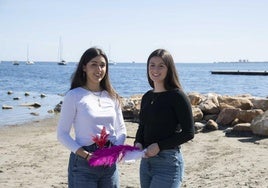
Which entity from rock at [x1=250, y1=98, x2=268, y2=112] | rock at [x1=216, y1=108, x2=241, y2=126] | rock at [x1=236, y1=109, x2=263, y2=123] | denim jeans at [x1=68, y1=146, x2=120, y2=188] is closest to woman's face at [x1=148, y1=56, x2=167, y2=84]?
denim jeans at [x1=68, y1=146, x2=120, y2=188]

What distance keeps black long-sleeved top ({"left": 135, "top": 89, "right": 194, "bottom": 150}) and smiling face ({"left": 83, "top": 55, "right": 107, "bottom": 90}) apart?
1.68 ft

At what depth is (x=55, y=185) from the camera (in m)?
7.32

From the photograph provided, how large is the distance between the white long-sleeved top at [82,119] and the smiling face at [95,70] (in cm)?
12

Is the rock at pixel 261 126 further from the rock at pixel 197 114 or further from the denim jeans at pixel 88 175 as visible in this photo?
the denim jeans at pixel 88 175

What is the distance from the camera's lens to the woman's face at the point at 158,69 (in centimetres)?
352

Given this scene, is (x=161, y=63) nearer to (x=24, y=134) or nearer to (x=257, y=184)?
(x=257, y=184)

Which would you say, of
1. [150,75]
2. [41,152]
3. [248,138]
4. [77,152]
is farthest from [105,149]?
[248,138]

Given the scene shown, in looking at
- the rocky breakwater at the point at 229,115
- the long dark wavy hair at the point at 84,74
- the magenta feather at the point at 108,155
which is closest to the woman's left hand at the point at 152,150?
the magenta feather at the point at 108,155

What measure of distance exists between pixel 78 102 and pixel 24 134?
38.0ft

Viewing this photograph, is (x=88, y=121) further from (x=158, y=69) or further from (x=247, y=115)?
(x=247, y=115)

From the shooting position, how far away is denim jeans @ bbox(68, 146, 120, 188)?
11.2 feet

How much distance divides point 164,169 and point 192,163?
5.57 meters

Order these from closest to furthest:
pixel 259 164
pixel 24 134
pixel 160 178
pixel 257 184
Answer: pixel 160 178
pixel 257 184
pixel 259 164
pixel 24 134

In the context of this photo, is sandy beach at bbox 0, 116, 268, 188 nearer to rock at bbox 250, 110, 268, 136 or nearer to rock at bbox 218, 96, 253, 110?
rock at bbox 250, 110, 268, 136
